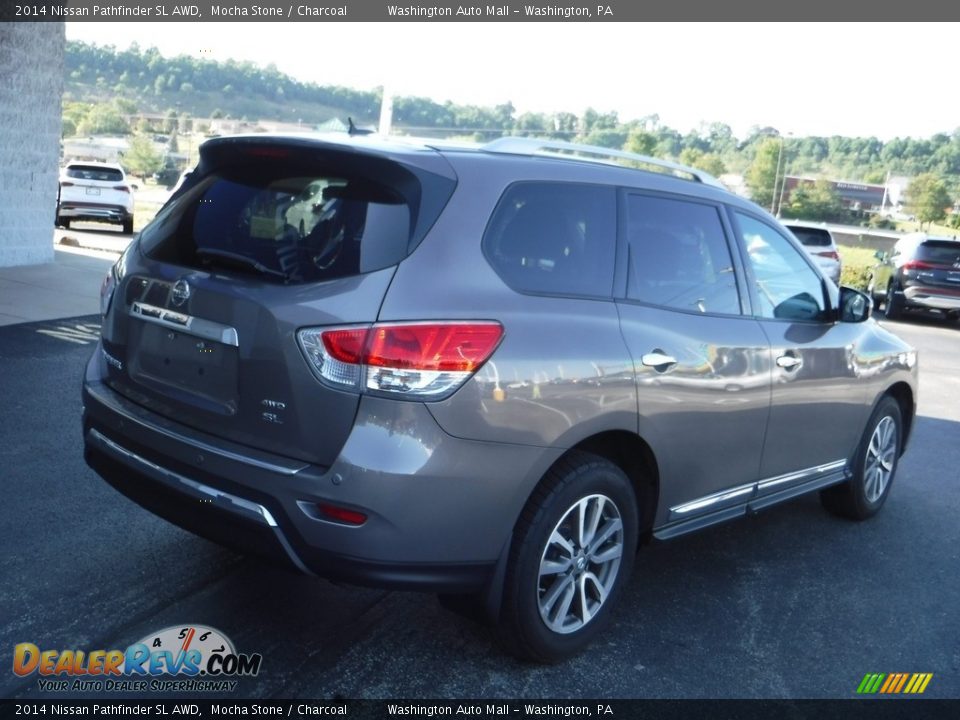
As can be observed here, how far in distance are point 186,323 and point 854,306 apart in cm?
341

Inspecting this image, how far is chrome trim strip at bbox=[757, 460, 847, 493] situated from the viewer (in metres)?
4.75

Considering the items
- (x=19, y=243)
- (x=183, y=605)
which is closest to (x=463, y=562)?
(x=183, y=605)

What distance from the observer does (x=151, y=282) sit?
363cm

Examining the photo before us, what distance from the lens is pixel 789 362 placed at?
467 cm

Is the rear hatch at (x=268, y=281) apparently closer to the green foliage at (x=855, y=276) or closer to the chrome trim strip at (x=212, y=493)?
the chrome trim strip at (x=212, y=493)

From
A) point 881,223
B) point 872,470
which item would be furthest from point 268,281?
point 881,223

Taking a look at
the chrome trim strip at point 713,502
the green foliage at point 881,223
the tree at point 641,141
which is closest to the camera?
the chrome trim strip at point 713,502

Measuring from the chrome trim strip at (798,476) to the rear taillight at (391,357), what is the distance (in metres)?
2.14

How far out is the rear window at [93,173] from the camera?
73.7ft

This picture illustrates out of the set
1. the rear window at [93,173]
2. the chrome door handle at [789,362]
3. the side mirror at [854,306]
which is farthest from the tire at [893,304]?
the rear window at [93,173]

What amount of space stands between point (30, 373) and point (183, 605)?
4444 millimetres

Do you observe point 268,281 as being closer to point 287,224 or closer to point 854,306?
point 287,224

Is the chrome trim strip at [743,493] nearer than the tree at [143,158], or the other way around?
the chrome trim strip at [743,493]

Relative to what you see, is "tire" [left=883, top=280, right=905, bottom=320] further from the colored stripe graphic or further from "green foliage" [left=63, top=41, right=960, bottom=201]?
"green foliage" [left=63, top=41, right=960, bottom=201]
